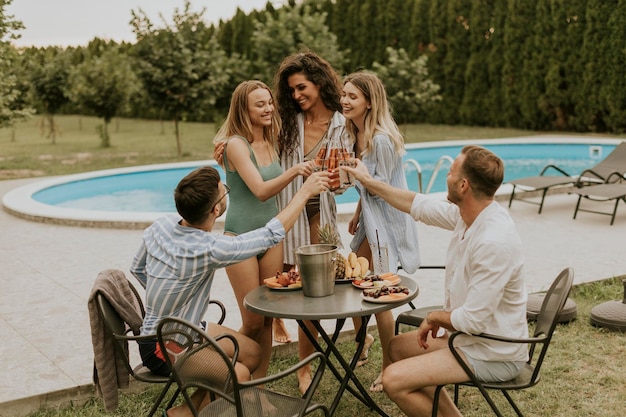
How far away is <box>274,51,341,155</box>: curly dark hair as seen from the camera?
3896mm

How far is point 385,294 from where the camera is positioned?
298 centimetres

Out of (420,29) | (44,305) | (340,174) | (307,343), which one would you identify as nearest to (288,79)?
(340,174)

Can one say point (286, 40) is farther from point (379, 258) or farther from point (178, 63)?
point (379, 258)

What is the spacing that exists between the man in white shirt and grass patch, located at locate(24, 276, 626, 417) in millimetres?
773

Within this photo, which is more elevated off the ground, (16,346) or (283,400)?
(283,400)

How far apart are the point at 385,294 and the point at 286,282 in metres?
0.48

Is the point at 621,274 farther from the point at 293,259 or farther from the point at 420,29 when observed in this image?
the point at 420,29

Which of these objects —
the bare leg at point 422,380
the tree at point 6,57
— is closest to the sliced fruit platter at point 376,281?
the bare leg at point 422,380

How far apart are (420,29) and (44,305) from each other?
19.3 meters

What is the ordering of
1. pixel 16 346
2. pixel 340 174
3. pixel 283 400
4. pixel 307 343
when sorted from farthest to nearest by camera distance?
pixel 16 346
pixel 307 343
pixel 340 174
pixel 283 400

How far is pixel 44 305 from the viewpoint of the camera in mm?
5379

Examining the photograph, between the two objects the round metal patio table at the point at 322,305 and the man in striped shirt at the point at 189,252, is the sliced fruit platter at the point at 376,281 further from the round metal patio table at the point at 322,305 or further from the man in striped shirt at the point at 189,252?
the man in striped shirt at the point at 189,252

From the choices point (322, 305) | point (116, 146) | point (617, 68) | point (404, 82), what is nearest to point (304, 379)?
point (322, 305)

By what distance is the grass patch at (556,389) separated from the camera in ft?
11.6
